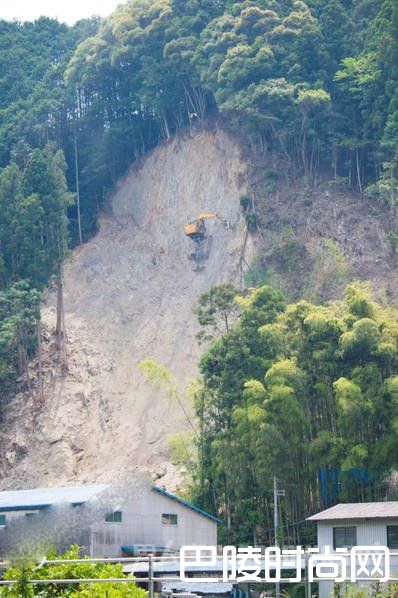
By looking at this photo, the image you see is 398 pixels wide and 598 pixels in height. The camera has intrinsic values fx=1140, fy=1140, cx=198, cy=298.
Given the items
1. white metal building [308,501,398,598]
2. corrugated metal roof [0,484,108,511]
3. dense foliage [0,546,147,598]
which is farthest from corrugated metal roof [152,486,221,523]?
dense foliage [0,546,147,598]

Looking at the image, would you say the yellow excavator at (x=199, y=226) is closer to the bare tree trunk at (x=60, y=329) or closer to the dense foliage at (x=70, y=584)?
the bare tree trunk at (x=60, y=329)

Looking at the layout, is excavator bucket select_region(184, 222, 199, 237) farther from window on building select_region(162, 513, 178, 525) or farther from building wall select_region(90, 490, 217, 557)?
window on building select_region(162, 513, 178, 525)

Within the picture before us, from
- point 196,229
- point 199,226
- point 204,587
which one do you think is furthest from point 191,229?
→ point 204,587

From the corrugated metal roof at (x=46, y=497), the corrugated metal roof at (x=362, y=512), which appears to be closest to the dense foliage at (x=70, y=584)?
the corrugated metal roof at (x=362, y=512)

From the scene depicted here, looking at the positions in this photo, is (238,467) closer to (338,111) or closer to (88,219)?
(338,111)

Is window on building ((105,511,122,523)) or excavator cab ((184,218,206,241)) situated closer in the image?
window on building ((105,511,122,523))

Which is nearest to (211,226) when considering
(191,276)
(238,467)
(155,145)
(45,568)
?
(191,276)

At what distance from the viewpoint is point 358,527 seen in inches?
1014

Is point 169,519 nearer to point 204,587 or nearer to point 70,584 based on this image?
point 204,587

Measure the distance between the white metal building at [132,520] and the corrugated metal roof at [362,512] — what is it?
6.17 m

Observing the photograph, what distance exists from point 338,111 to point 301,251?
6346mm

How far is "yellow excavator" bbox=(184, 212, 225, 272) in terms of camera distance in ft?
157

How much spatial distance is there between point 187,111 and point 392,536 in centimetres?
3031

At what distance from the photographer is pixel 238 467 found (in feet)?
110
